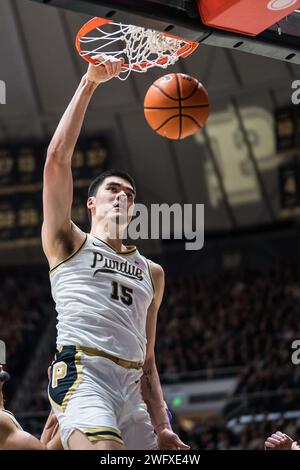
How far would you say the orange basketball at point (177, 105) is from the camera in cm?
578

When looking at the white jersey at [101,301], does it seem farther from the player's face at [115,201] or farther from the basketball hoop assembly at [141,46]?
the basketball hoop assembly at [141,46]

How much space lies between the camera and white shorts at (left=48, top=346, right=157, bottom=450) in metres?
3.95

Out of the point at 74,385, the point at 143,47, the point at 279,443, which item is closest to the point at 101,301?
the point at 74,385

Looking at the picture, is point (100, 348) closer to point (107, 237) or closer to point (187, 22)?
point (107, 237)

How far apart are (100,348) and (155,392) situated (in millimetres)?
686

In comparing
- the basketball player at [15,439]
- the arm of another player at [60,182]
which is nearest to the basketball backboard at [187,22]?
the arm of another player at [60,182]

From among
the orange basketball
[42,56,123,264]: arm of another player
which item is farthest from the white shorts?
the orange basketball

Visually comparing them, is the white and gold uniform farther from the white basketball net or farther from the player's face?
the white basketball net

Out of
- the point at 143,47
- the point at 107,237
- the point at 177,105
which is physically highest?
the point at 143,47

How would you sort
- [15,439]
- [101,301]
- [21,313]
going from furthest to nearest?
[21,313]
[15,439]
[101,301]

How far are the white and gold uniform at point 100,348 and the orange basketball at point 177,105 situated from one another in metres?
1.59

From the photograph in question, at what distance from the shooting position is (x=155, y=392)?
4730 millimetres
